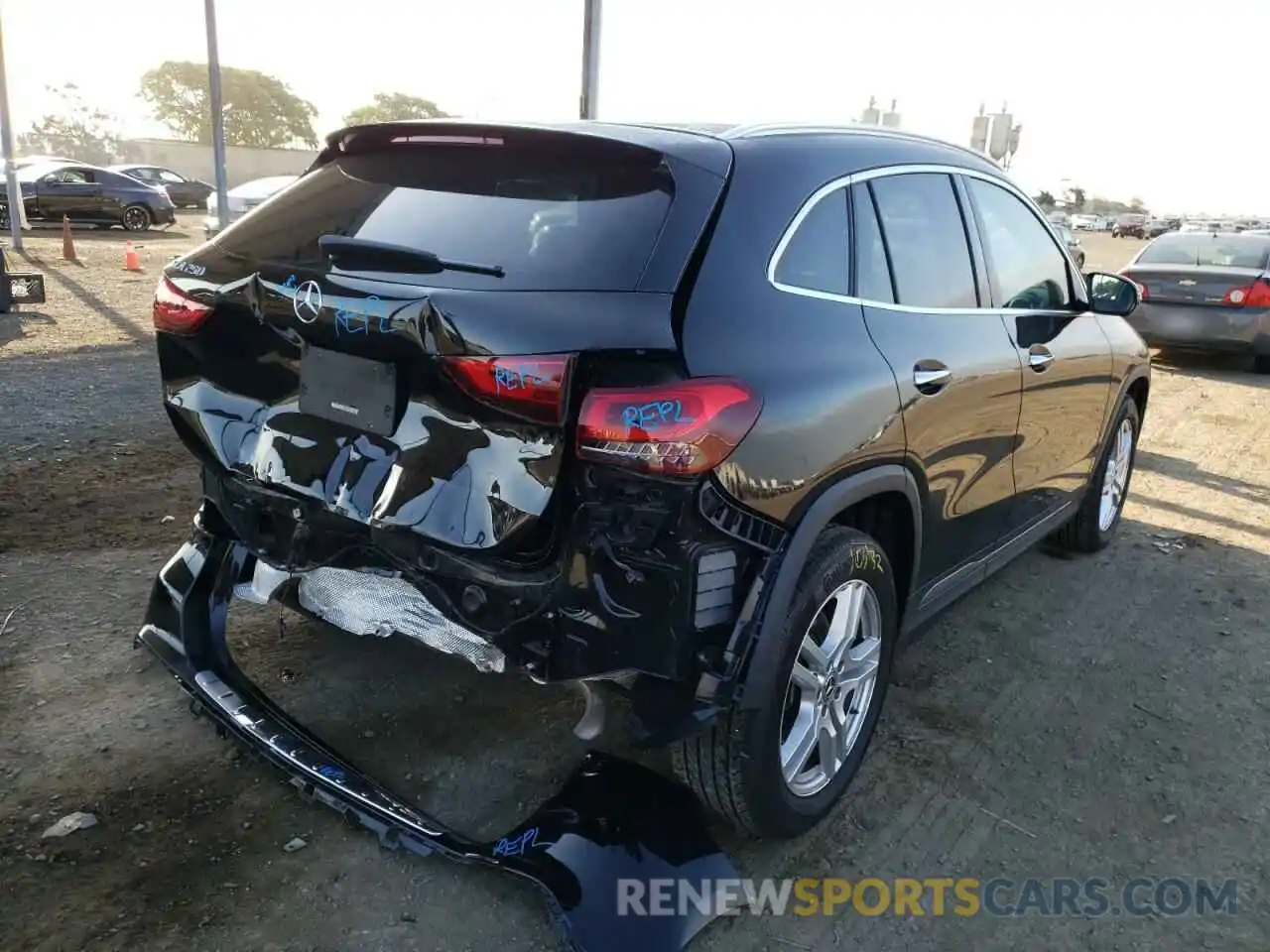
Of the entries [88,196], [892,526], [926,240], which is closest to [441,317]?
[892,526]

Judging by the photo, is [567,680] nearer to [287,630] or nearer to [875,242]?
[875,242]

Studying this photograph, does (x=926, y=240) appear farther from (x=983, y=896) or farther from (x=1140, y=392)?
(x=1140, y=392)

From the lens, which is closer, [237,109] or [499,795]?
[499,795]

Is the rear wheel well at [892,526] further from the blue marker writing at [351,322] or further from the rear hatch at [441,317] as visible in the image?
the blue marker writing at [351,322]

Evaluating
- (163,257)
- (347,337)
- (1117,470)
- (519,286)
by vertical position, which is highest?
(519,286)

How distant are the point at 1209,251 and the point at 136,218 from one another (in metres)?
22.1

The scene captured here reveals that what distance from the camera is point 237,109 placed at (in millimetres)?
76438

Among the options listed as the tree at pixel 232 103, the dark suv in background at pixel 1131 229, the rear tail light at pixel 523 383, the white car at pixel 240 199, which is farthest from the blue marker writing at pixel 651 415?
the tree at pixel 232 103

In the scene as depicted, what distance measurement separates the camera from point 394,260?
242 centimetres

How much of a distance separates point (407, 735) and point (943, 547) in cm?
185

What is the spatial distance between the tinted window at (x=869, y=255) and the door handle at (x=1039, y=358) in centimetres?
97

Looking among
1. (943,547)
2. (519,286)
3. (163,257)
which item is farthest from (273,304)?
(163,257)

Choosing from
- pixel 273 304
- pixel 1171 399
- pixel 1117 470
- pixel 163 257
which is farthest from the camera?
pixel 163 257

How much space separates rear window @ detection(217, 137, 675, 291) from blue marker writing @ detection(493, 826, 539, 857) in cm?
134
